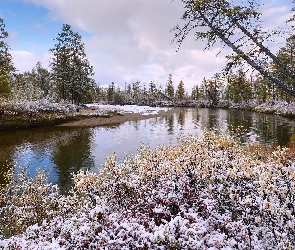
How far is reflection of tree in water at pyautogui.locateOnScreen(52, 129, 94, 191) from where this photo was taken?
577 inches

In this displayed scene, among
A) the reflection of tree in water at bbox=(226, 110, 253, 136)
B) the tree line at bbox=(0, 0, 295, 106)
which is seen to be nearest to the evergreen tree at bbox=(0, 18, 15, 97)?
the tree line at bbox=(0, 0, 295, 106)

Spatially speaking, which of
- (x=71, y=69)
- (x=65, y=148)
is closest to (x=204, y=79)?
(x=71, y=69)

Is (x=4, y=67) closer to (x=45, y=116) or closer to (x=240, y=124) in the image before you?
(x=45, y=116)

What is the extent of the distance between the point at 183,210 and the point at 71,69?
50246 mm

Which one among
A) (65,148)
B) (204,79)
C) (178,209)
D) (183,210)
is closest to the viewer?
(183,210)

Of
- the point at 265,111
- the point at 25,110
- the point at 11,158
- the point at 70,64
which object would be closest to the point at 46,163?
the point at 11,158

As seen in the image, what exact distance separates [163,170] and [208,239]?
2.79 meters

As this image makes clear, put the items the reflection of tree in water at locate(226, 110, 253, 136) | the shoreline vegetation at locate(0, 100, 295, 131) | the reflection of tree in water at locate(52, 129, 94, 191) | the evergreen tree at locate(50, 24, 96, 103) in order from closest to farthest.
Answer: the reflection of tree in water at locate(52, 129, 94, 191), the reflection of tree in water at locate(226, 110, 253, 136), the shoreline vegetation at locate(0, 100, 295, 131), the evergreen tree at locate(50, 24, 96, 103)

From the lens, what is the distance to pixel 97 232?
14.4 feet

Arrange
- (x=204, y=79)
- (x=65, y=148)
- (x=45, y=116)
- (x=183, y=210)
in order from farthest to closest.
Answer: (x=204, y=79) → (x=45, y=116) → (x=65, y=148) → (x=183, y=210)

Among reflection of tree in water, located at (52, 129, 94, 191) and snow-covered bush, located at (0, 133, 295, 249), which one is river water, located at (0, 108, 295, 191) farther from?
snow-covered bush, located at (0, 133, 295, 249)

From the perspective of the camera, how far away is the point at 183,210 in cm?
519

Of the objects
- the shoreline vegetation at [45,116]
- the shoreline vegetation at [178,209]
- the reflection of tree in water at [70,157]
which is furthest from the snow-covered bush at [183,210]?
the shoreline vegetation at [45,116]

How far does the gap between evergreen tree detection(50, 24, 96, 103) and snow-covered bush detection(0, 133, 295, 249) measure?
45.5m
